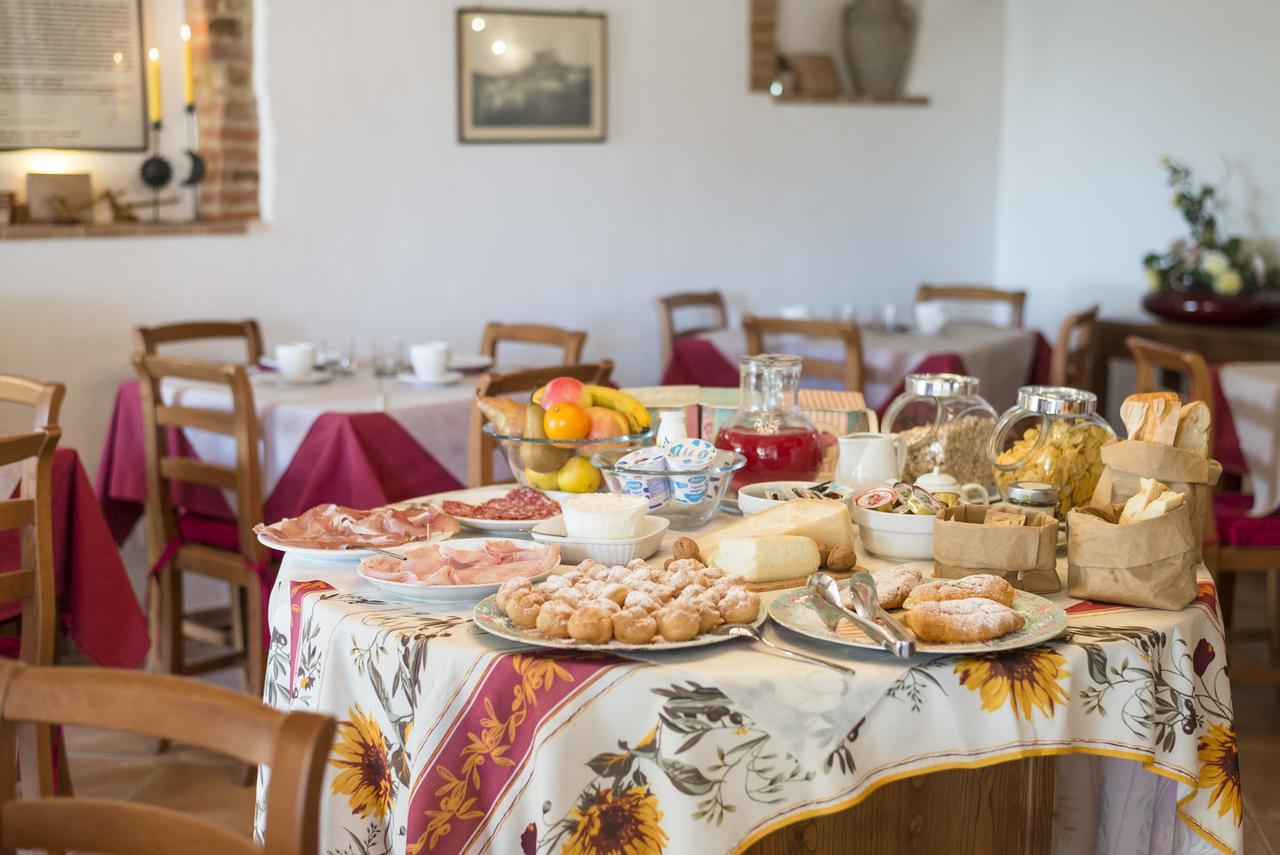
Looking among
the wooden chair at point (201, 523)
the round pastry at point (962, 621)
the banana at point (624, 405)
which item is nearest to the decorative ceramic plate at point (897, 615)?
the round pastry at point (962, 621)

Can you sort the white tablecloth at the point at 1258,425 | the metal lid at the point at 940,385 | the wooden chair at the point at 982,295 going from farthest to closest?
the wooden chair at the point at 982,295
the white tablecloth at the point at 1258,425
the metal lid at the point at 940,385

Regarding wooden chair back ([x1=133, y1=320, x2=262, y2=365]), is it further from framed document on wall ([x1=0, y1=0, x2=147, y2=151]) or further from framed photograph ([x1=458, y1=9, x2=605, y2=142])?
framed photograph ([x1=458, y1=9, x2=605, y2=142])

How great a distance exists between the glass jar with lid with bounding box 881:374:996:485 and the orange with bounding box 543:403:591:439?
47cm

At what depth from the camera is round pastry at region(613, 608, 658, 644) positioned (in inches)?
52.5

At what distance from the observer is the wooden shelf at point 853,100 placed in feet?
16.7

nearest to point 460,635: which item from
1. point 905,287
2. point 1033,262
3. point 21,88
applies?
point 21,88

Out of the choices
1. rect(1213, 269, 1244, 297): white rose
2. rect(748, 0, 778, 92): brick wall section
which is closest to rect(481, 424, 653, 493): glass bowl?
rect(748, 0, 778, 92): brick wall section

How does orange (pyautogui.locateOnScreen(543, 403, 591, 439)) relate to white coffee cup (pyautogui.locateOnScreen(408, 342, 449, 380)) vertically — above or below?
above

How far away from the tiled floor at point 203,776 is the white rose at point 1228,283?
1.91 metres

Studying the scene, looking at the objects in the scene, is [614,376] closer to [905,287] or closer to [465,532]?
[905,287]

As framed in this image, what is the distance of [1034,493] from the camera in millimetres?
1659

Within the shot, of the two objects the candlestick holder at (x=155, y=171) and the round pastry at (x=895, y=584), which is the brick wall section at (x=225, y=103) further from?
the round pastry at (x=895, y=584)

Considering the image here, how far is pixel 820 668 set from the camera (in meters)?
1.32

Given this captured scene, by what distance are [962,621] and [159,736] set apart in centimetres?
78
